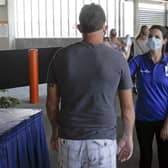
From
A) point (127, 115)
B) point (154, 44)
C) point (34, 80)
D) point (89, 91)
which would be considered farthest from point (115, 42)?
point (89, 91)

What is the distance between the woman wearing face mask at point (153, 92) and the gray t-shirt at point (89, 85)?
3.46ft

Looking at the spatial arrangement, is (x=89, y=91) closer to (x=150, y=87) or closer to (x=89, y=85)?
(x=89, y=85)

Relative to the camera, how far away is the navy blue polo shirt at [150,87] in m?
3.55

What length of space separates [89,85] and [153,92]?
1.24 meters

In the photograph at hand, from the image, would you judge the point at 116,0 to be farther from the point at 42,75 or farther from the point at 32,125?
the point at 32,125

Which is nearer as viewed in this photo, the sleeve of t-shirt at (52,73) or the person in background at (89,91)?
the person in background at (89,91)

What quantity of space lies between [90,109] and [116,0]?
17.6 meters

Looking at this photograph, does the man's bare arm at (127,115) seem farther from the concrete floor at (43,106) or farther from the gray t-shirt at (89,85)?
the concrete floor at (43,106)

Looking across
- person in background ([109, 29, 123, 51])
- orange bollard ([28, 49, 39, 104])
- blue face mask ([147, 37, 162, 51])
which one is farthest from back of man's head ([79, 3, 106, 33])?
orange bollard ([28, 49, 39, 104])

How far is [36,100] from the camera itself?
923cm

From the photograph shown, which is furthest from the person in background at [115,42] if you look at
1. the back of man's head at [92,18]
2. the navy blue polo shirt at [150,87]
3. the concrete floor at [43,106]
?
the back of man's head at [92,18]

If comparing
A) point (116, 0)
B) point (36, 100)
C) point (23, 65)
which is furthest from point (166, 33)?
point (116, 0)

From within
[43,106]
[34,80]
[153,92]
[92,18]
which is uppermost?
[92,18]

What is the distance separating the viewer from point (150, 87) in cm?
357
